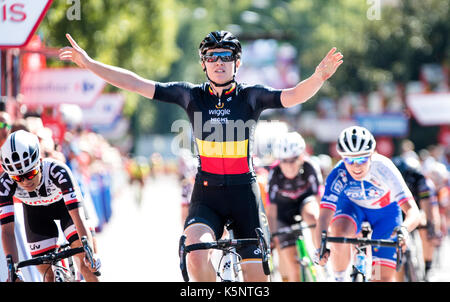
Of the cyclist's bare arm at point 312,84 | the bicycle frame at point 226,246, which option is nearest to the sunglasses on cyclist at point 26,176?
the bicycle frame at point 226,246

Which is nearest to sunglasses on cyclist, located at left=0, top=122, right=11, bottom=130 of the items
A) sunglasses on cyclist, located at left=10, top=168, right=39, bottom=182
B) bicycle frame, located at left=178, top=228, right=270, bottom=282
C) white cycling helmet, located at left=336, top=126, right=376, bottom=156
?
sunglasses on cyclist, located at left=10, top=168, right=39, bottom=182

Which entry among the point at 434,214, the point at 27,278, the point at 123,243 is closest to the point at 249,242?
the point at 27,278

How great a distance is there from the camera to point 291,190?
32.4 feet

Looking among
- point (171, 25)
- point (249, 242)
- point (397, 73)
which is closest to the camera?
point (249, 242)

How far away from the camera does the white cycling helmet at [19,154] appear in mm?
5973

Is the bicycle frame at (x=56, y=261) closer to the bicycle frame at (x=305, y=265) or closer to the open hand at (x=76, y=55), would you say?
the open hand at (x=76, y=55)

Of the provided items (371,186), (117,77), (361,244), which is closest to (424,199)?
(371,186)

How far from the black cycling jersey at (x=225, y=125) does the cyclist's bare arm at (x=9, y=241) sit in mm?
1501

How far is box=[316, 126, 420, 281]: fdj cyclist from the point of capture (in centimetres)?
724

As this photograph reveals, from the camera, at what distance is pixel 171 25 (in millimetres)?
38469

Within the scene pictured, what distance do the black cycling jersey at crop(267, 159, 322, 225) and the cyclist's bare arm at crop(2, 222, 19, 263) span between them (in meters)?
4.08

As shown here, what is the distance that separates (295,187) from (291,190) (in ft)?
0.19
